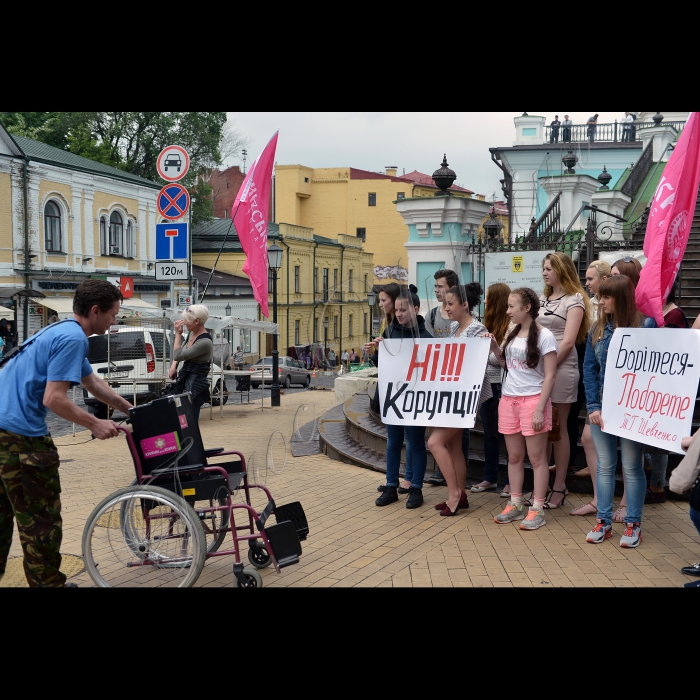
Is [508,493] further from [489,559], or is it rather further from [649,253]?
[649,253]

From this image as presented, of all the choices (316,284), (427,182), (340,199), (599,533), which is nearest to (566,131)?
(427,182)

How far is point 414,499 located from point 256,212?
4.99 m

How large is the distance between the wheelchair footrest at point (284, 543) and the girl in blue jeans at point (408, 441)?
1.87m

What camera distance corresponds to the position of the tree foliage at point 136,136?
44906 millimetres

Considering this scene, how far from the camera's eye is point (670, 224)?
554 cm

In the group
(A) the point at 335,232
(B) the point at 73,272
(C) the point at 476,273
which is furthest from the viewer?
(A) the point at 335,232

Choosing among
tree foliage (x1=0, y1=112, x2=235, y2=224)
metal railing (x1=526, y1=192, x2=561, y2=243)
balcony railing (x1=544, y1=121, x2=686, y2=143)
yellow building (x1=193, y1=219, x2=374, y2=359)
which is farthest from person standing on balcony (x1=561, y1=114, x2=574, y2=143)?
tree foliage (x1=0, y1=112, x2=235, y2=224)

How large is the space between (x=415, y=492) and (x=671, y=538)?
1.97 meters

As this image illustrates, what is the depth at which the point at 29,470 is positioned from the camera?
162 inches

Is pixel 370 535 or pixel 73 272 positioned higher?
pixel 73 272

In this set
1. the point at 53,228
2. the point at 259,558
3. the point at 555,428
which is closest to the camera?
the point at 259,558

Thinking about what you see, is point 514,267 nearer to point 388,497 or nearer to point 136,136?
point 388,497

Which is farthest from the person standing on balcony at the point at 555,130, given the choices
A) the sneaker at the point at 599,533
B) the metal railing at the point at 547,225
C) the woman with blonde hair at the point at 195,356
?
the sneaker at the point at 599,533
